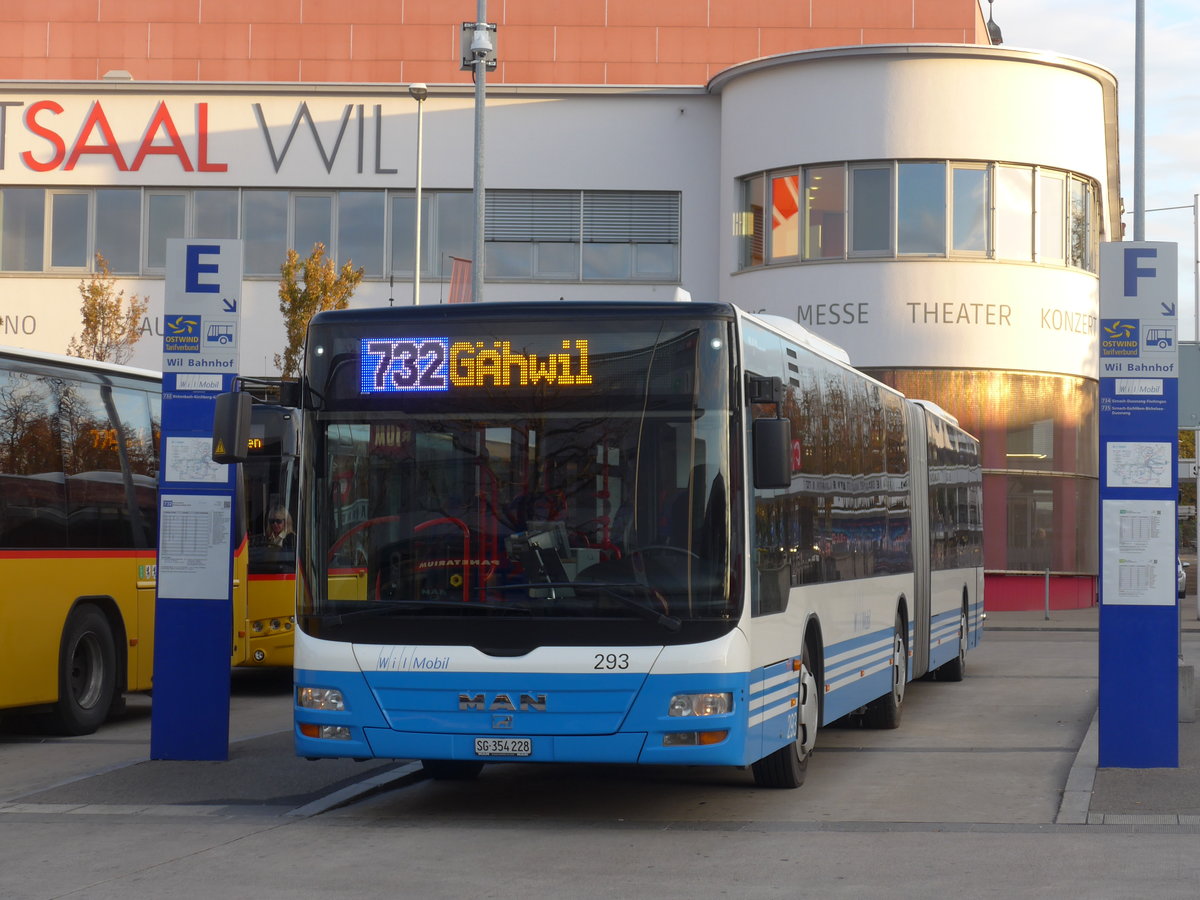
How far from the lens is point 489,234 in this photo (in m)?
35.7

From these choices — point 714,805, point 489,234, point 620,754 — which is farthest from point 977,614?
point 489,234

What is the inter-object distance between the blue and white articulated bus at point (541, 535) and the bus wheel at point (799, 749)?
70 cm

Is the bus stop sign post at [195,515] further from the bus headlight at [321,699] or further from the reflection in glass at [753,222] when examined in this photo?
the reflection in glass at [753,222]

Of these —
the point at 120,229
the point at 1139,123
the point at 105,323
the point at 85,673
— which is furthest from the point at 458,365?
the point at 120,229

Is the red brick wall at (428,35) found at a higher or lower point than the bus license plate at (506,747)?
higher

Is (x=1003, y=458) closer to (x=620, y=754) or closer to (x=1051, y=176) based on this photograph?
(x=1051, y=176)


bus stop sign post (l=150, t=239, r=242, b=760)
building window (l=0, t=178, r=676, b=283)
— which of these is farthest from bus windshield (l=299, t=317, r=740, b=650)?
building window (l=0, t=178, r=676, b=283)

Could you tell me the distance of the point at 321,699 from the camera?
958cm

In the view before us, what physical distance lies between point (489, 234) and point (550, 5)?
11.5m

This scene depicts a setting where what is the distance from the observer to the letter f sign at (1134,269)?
11.6m

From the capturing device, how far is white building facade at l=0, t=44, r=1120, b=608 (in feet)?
108

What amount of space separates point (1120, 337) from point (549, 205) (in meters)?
25.1

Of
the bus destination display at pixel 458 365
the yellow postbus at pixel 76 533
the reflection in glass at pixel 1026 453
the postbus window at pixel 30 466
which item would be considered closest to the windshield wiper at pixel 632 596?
the bus destination display at pixel 458 365

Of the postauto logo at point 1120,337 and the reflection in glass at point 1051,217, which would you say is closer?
the postauto logo at point 1120,337
